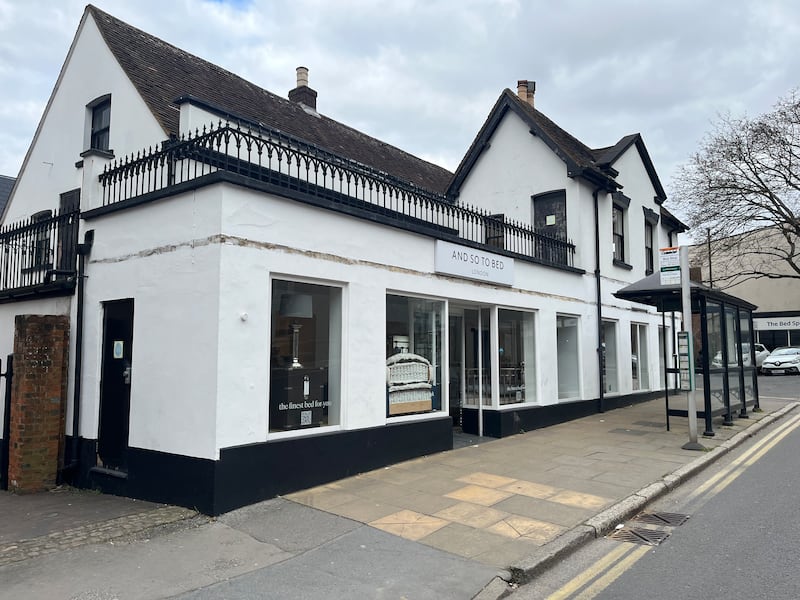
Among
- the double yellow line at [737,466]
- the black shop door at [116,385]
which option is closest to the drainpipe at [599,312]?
the double yellow line at [737,466]

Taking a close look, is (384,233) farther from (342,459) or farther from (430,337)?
(342,459)

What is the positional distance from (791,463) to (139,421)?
908 cm

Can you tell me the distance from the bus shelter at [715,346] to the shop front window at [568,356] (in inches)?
67.9

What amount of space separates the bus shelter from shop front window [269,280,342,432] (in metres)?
6.22

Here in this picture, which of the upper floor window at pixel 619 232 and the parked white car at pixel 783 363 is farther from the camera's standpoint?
the parked white car at pixel 783 363

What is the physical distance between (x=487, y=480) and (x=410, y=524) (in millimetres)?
1985

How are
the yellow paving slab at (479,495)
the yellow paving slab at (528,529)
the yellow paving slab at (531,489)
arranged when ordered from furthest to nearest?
the yellow paving slab at (531,489), the yellow paving slab at (479,495), the yellow paving slab at (528,529)

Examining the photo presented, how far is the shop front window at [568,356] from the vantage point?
13086 millimetres

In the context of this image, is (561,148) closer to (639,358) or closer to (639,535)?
(639,358)

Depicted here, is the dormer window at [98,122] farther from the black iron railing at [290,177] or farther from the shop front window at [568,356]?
the shop front window at [568,356]

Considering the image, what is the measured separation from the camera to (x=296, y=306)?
7.19 m

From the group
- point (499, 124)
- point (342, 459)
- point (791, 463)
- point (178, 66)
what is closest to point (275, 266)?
point (342, 459)

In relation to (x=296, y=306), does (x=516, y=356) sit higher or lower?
lower

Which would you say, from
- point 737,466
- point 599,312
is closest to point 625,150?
point 599,312
